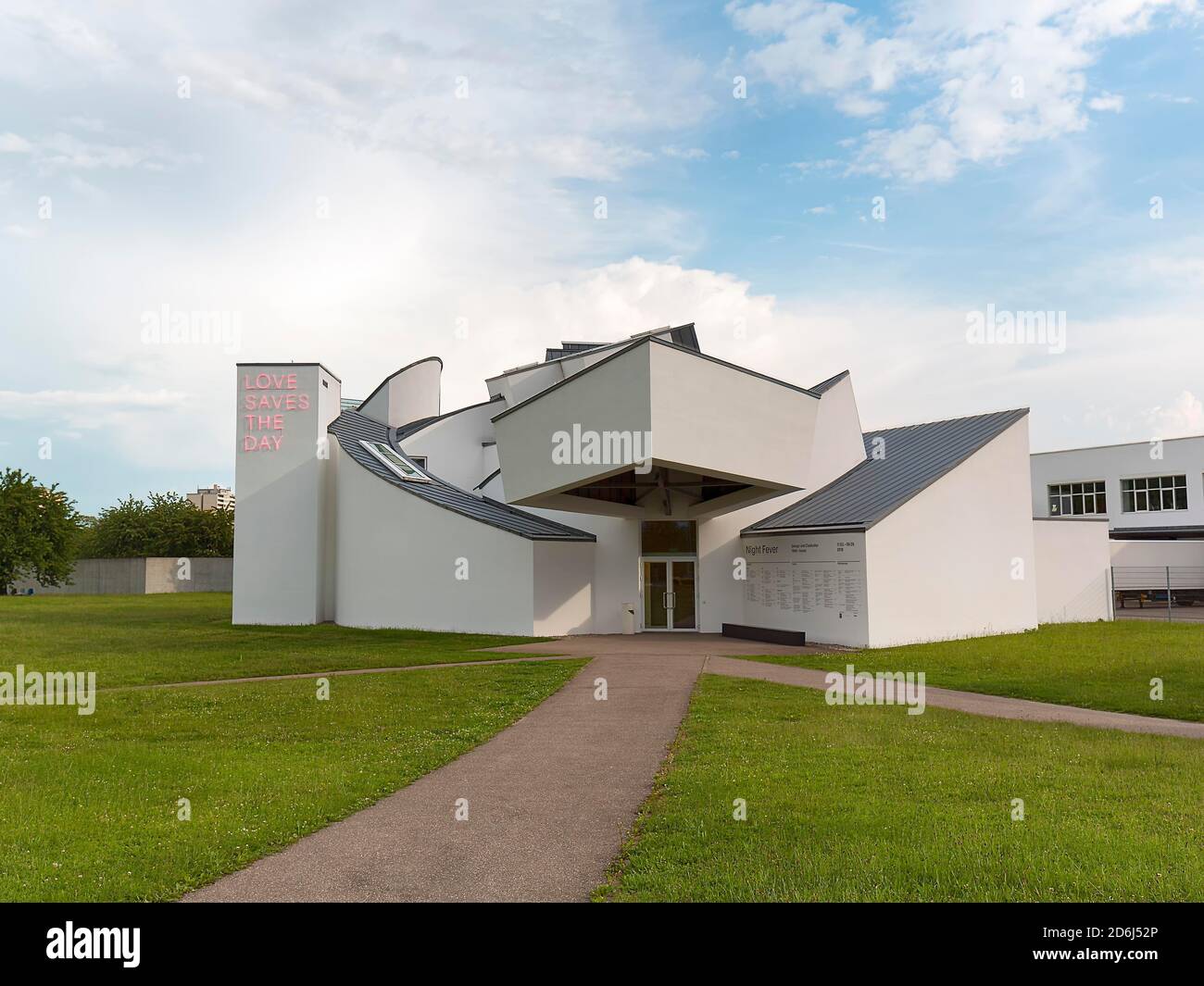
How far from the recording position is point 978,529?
77.2ft

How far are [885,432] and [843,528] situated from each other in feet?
33.4

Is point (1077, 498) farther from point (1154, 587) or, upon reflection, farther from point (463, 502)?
point (463, 502)

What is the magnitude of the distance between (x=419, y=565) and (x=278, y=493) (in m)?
5.91

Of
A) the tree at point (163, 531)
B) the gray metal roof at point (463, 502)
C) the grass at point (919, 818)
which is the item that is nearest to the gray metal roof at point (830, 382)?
the gray metal roof at point (463, 502)

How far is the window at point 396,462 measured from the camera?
91.2ft

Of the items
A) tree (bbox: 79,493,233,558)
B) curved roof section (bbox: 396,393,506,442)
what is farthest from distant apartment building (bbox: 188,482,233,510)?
curved roof section (bbox: 396,393,506,442)

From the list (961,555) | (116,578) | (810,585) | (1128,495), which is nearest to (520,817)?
(810,585)

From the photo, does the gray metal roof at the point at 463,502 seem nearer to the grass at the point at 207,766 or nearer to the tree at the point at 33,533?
the grass at the point at 207,766

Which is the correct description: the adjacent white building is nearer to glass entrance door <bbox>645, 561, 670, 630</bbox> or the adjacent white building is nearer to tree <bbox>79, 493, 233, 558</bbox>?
glass entrance door <bbox>645, 561, 670, 630</bbox>

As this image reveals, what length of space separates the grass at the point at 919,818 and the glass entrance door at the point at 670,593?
15235 millimetres

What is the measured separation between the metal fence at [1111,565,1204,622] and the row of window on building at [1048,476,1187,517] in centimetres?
931

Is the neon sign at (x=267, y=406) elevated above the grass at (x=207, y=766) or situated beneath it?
elevated above

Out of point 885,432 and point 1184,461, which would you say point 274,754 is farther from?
point 1184,461
